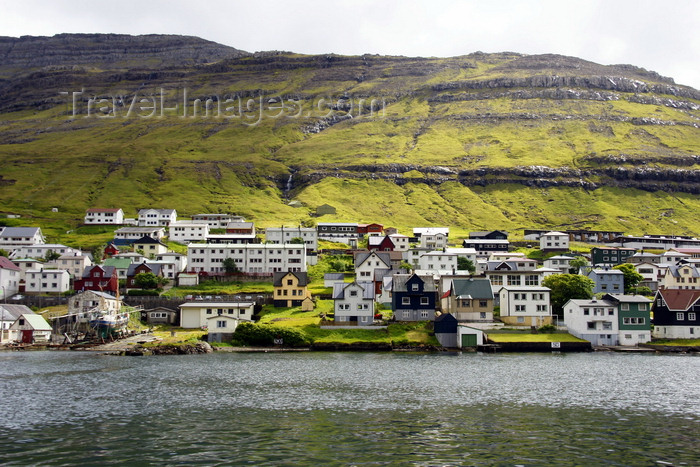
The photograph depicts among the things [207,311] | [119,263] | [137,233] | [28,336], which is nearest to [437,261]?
[207,311]

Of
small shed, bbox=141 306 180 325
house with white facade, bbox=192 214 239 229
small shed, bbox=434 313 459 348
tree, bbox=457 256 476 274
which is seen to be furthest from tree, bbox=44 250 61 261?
small shed, bbox=434 313 459 348

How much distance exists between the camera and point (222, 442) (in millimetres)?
34469

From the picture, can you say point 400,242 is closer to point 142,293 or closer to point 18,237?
point 142,293

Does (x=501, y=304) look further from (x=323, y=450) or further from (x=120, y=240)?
(x=120, y=240)

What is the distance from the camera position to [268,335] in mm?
84125

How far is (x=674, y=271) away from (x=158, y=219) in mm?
132850

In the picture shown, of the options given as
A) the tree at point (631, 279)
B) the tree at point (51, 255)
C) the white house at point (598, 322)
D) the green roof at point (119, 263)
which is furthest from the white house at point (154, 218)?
the white house at point (598, 322)

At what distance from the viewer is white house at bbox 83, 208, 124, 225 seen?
609 ft

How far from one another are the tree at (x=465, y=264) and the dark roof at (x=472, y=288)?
35721mm

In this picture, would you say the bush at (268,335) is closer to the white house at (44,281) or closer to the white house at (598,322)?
the white house at (598,322)

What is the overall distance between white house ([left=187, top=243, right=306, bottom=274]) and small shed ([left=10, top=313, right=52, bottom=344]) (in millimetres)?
38830

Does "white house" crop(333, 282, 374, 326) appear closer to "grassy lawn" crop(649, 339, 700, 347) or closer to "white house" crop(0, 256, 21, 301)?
"grassy lawn" crop(649, 339, 700, 347)

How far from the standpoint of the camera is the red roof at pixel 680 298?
86812 mm

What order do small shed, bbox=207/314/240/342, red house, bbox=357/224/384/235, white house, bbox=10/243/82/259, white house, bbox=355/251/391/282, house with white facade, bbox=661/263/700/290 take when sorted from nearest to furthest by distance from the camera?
small shed, bbox=207/314/240/342
house with white facade, bbox=661/263/700/290
white house, bbox=355/251/391/282
white house, bbox=10/243/82/259
red house, bbox=357/224/384/235
